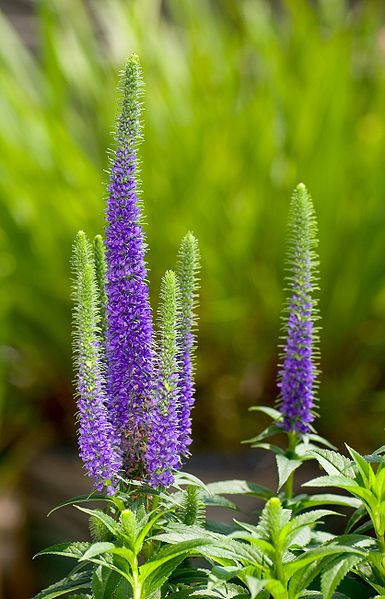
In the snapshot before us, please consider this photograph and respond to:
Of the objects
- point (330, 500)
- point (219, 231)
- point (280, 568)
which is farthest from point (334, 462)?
point (219, 231)

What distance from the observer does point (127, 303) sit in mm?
→ 937

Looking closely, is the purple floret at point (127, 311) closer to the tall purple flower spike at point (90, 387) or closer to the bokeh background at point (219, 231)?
the tall purple flower spike at point (90, 387)

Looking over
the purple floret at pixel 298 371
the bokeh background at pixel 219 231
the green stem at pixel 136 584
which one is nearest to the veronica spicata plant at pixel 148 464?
the green stem at pixel 136 584

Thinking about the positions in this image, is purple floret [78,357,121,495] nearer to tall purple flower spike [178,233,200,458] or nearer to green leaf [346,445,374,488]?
tall purple flower spike [178,233,200,458]

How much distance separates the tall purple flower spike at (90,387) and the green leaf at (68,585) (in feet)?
0.31

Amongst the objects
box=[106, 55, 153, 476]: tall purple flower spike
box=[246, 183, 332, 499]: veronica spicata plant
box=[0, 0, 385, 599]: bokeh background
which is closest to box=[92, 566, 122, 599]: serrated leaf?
box=[106, 55, 153, 476]: tall purple flower spike

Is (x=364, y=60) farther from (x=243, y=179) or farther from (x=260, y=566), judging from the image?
(x=260, y=566)

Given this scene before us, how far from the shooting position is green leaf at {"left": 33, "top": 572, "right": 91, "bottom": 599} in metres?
0.91

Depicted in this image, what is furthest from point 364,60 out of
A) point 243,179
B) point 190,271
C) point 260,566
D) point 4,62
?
point 260,566

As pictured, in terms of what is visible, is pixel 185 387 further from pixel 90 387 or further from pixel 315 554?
pixel 315 554

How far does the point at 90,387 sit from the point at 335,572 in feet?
0.90

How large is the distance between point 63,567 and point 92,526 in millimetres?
1874

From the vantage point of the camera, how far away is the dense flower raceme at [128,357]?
0.91 metres

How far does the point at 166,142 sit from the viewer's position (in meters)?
3.08
